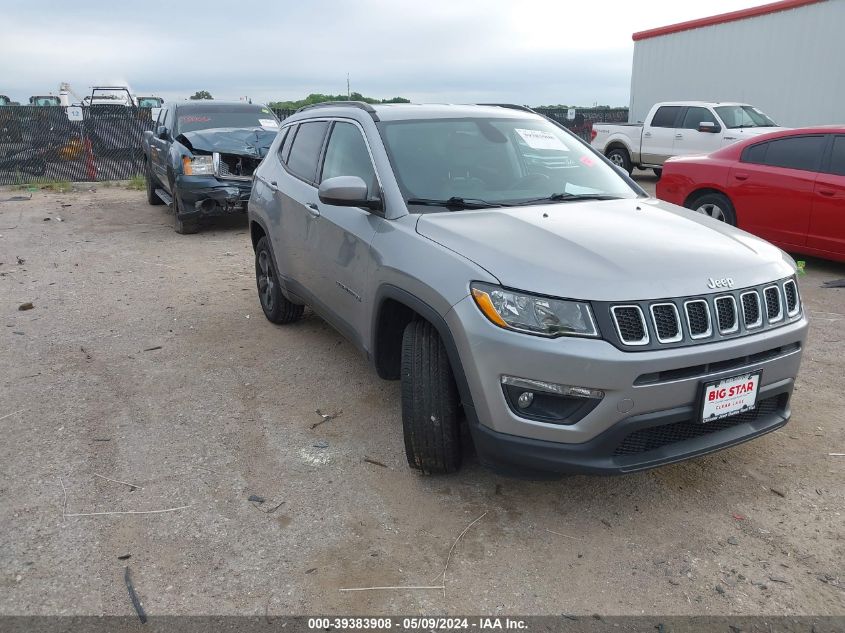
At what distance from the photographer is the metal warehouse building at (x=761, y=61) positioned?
557 inches

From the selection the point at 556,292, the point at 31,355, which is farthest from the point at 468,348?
the point at 31,355

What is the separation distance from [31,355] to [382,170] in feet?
10.7

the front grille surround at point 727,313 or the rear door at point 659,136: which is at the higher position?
the rear door at point 659,136

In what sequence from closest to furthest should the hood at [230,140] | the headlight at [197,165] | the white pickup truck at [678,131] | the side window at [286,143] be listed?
the side window at [286,143]
the headlight at [197,165]
the hood at [230,140]
the white pickup truck at [678,131]

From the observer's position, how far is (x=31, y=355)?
5.21 meters

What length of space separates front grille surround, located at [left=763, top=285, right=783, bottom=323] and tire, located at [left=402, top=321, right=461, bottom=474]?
1393 mm

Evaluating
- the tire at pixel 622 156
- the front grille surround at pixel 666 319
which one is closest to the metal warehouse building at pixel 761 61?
the tire at pixel 622 156

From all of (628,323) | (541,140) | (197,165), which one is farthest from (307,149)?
(197,165)

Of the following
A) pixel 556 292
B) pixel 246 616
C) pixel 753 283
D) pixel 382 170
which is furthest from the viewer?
pixel 382 170

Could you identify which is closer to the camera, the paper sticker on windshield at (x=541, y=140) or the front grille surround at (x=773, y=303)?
the front grille surround at (x=773, y=303)

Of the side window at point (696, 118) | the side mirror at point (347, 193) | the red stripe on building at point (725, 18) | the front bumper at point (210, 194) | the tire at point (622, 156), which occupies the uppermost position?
the red stripe on building at point (725, 18)

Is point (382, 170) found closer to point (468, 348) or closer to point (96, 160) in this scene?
point (468, 348)

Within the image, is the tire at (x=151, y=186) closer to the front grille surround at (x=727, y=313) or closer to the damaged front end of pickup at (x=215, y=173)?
the damaged front end of pickup at (x=215, y=173)

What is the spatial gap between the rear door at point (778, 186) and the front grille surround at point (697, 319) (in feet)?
16.7
